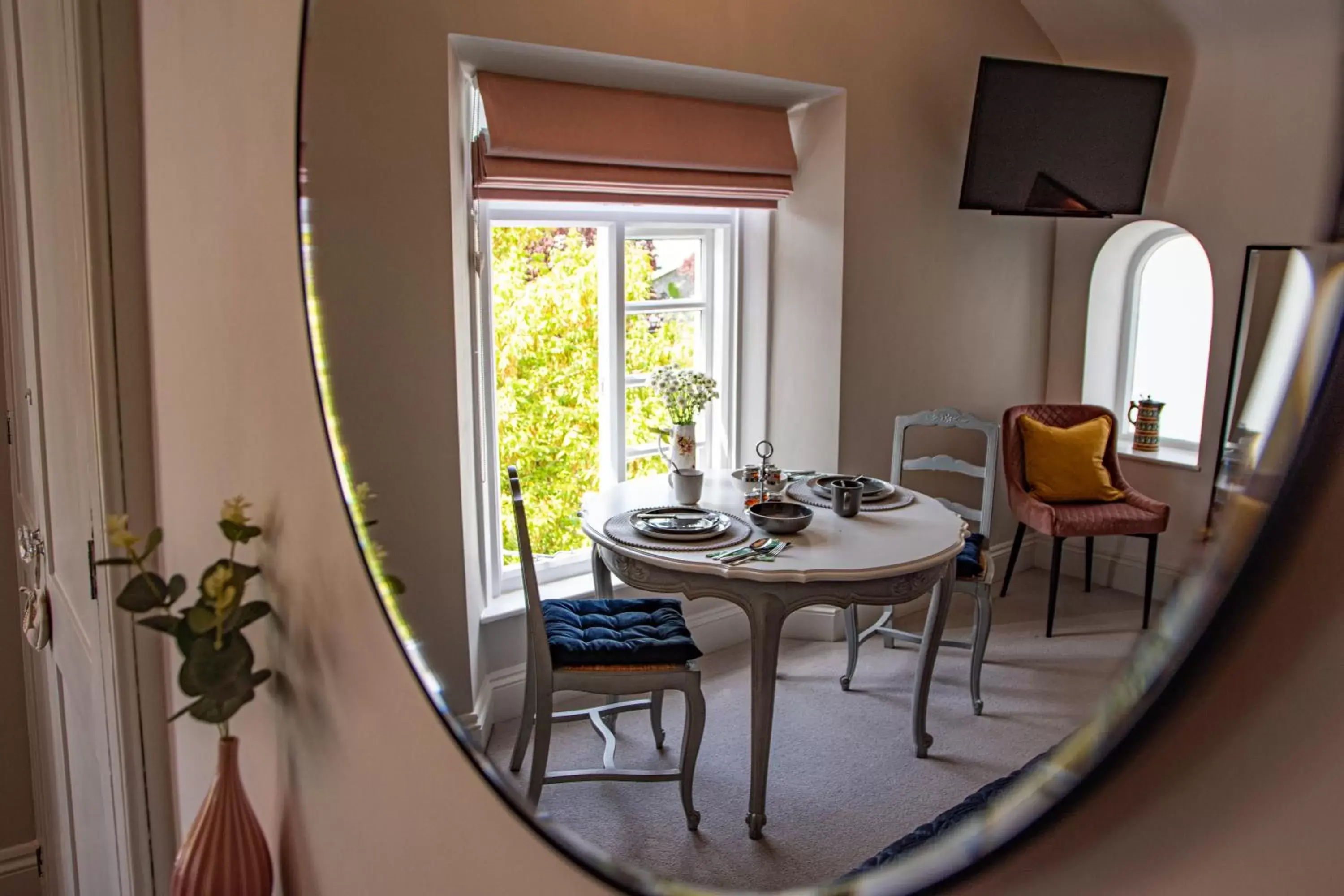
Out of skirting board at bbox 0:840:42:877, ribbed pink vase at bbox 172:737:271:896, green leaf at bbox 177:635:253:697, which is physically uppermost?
green leaf at bbox 177:635:253:697

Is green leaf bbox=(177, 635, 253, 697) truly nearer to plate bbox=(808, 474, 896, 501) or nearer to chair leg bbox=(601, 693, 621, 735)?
chair leg bbox=(601, 693, 621, 735)

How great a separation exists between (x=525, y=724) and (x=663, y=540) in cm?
19

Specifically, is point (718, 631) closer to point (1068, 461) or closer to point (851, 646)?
point (851, 646)

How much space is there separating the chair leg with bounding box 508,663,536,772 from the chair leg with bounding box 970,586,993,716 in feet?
1.07

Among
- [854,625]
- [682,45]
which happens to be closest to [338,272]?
[682,45]

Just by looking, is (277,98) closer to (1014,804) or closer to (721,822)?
(721,822)

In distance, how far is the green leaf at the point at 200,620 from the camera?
Answer: 1.11 m

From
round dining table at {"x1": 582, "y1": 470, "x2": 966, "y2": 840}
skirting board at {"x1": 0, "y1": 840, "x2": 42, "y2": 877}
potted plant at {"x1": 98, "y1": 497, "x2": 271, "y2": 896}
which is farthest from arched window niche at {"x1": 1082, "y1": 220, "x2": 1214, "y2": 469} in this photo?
skirting board at {"x1": 0, "y1": 840, "x2": 42, "y2": 877}

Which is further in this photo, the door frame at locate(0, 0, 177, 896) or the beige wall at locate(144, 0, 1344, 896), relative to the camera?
the door frame at locate(0, 0, 177, 896)

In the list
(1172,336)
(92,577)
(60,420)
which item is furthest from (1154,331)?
(60,420)

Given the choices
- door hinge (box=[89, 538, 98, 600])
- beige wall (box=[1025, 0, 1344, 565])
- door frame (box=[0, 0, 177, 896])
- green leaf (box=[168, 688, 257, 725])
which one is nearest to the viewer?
beige wall (box=[1025, 0, 1344, 565])

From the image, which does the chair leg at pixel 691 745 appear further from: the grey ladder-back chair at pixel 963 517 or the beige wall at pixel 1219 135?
the beige wall at pixel 1219 135

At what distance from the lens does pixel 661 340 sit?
63cm

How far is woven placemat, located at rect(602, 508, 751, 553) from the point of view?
580 millimetres
